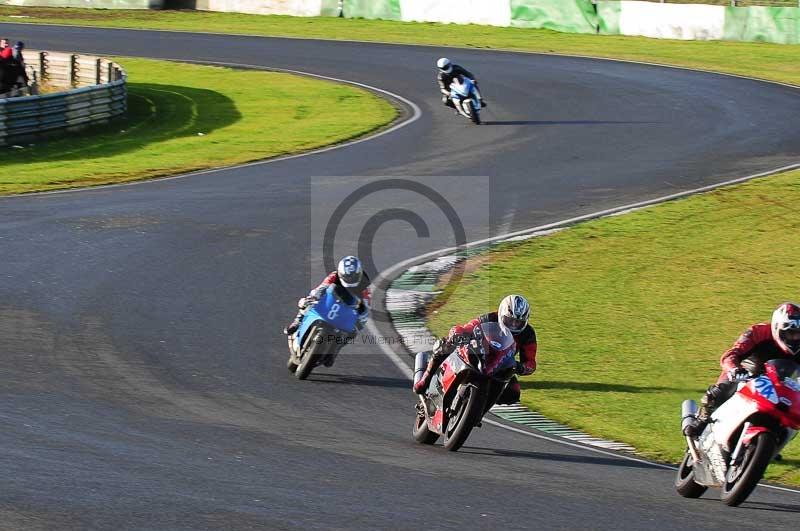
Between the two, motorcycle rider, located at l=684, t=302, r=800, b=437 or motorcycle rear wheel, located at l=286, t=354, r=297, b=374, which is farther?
motorcycle rear wheel, located at l=286, t=354, r=297, b=374

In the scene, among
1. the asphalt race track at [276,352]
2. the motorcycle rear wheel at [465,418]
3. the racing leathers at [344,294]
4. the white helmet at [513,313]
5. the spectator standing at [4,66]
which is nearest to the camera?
the asphalt race track at [276,352]

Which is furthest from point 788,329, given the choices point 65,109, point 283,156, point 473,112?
point 65,109

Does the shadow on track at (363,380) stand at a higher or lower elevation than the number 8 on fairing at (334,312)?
lower

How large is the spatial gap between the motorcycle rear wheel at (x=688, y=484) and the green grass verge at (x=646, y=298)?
1.21 metres

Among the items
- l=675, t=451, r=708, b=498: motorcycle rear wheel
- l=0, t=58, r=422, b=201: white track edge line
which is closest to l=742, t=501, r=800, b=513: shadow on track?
l=675, t=451, r=708, b=498: motorcycle rear wheel

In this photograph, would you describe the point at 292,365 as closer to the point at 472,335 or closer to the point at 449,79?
the point at 472,335

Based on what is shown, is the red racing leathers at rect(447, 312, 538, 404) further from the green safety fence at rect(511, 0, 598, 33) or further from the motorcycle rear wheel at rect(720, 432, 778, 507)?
the green safety fence at rect(511, 0, 598, 33)

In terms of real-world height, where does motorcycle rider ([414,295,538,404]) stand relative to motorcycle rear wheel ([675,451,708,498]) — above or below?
above

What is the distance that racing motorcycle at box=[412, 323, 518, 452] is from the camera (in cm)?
949

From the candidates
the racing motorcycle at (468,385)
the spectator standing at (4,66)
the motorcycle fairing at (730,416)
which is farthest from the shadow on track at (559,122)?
the motorcycle fairing at (730,416)

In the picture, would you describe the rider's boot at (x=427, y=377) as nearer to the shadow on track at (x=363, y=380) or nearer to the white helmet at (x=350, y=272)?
the shadow on track at (x=363, y=380)

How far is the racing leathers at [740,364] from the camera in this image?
8828 millimetres

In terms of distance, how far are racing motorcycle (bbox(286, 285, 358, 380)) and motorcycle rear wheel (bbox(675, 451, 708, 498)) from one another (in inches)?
164

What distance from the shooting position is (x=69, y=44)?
44.2 metres
